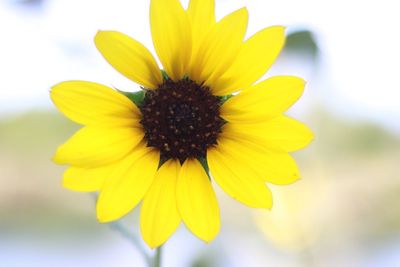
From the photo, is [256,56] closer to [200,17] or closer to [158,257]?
[200,17]

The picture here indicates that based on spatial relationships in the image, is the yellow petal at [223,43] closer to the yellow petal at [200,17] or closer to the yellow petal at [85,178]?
the yellow petal at [200,17]

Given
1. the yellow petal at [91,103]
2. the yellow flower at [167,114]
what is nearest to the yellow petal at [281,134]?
the yellow flower at [167,114]

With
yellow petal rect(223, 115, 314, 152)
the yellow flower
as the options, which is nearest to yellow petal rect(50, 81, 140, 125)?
the yellow flower

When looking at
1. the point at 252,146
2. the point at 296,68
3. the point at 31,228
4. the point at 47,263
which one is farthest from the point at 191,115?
the point at 31,228

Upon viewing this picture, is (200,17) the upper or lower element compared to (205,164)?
upper

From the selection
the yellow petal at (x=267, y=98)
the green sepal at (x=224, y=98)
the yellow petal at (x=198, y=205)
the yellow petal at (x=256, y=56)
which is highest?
the yellow petal at (x=256, y=56)

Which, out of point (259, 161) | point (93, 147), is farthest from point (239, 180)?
point (93, 147)

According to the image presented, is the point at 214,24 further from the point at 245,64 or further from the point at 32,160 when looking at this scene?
the point at 32,160
